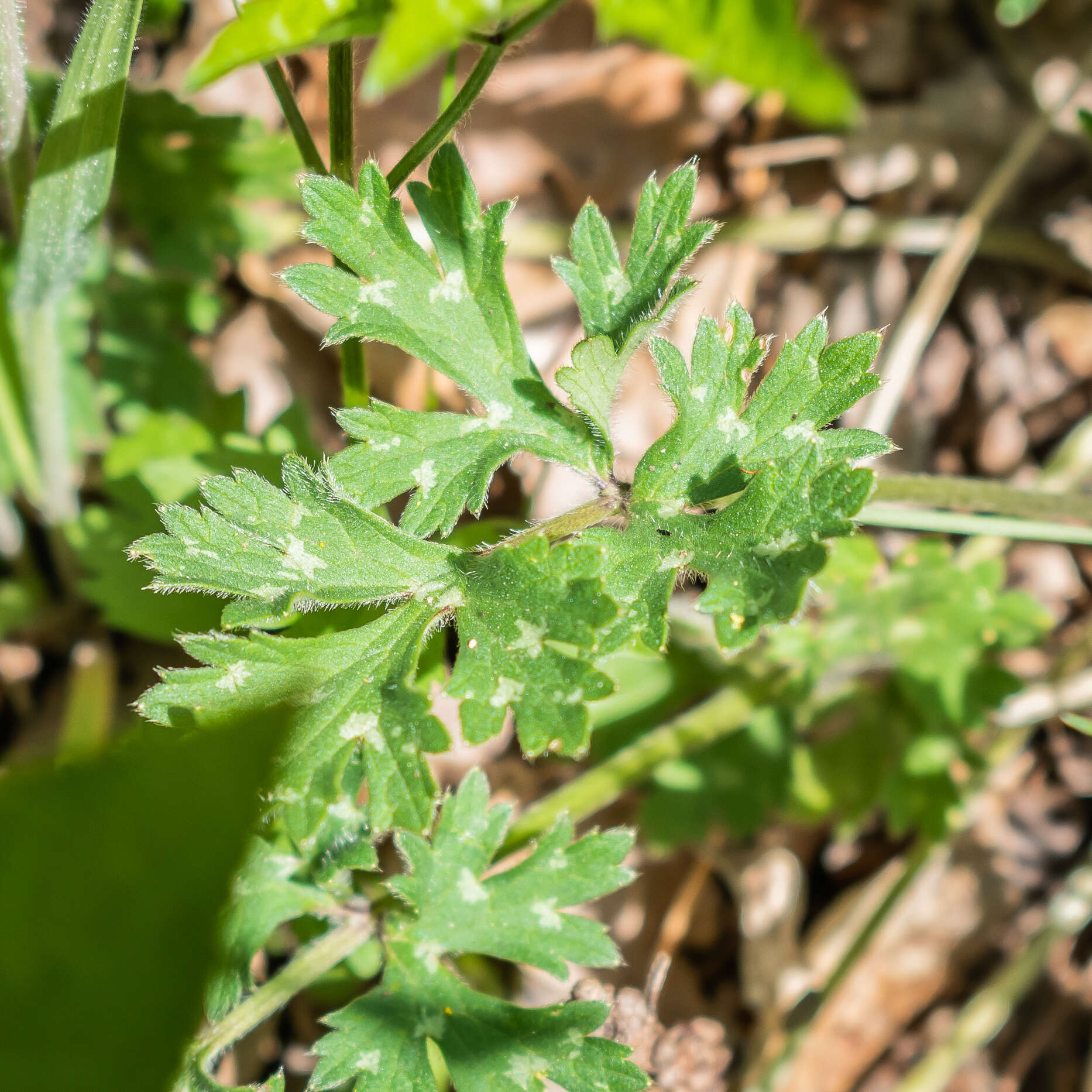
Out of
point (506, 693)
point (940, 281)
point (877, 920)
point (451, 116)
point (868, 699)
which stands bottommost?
point (877, 920)

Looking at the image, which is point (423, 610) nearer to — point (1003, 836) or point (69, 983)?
point (69, 983)

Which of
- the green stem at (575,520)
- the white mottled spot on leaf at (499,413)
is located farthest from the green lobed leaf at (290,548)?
the white mottled spot on leaf at (499,413)

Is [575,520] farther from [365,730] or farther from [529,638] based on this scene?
[365,730]

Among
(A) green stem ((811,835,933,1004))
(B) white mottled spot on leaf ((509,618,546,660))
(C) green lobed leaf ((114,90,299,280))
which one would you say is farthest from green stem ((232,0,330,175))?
(A) green stem ((811,835,933,1004))

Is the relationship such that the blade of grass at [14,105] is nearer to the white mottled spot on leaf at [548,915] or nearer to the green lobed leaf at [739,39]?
the green lobed leaf at [739,39]

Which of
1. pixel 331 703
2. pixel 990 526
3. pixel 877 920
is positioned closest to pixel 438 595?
pixel 331 703

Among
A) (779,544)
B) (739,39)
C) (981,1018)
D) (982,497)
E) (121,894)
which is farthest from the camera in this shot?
(981,1018)
